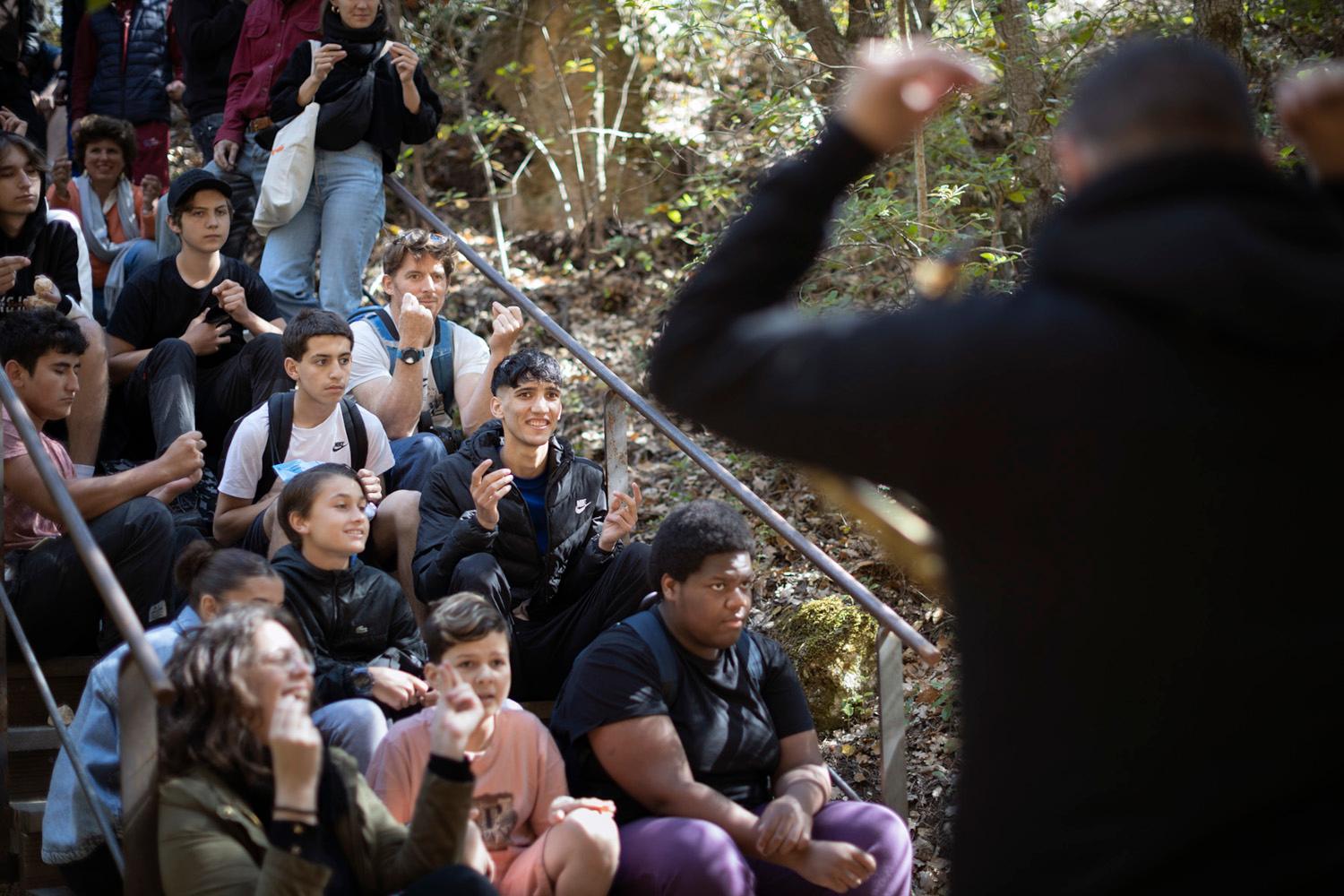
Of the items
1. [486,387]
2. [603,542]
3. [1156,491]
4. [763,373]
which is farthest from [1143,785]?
[486,387]

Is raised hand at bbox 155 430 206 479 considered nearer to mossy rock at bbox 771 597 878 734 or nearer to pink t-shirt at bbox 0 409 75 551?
pink t-shirt at bbox 0 409 75 551

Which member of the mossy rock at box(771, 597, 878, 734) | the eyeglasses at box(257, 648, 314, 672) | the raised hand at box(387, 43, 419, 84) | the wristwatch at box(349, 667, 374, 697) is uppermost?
the raised hand at box(387, 43, 419, 84)

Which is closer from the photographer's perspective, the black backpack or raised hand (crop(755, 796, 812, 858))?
raised hand (crop(755, 796, 812, 858))

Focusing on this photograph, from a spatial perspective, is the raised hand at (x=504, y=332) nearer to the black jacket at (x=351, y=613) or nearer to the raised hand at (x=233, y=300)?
the raised hand at (x=233, y=300)

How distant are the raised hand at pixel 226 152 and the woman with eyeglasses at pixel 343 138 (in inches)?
17.8

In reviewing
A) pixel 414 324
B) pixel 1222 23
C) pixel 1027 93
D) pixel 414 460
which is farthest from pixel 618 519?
pixel 1222 23

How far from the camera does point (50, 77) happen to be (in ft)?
32.1

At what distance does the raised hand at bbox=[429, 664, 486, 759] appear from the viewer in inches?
113

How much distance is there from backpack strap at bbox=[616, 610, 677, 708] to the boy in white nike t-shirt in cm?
134

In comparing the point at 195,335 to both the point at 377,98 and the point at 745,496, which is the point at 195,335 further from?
the point at 745,496

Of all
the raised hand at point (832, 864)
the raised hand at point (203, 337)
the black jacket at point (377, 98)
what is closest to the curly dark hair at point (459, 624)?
the raised hand at point (832, 864)

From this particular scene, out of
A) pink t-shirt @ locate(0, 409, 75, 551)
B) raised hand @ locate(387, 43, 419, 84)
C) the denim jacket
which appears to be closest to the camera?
the denim jacket

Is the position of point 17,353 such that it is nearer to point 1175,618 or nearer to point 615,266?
point 1175,618

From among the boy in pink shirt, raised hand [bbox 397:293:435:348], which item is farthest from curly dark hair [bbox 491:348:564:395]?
the boy in pink shirt
